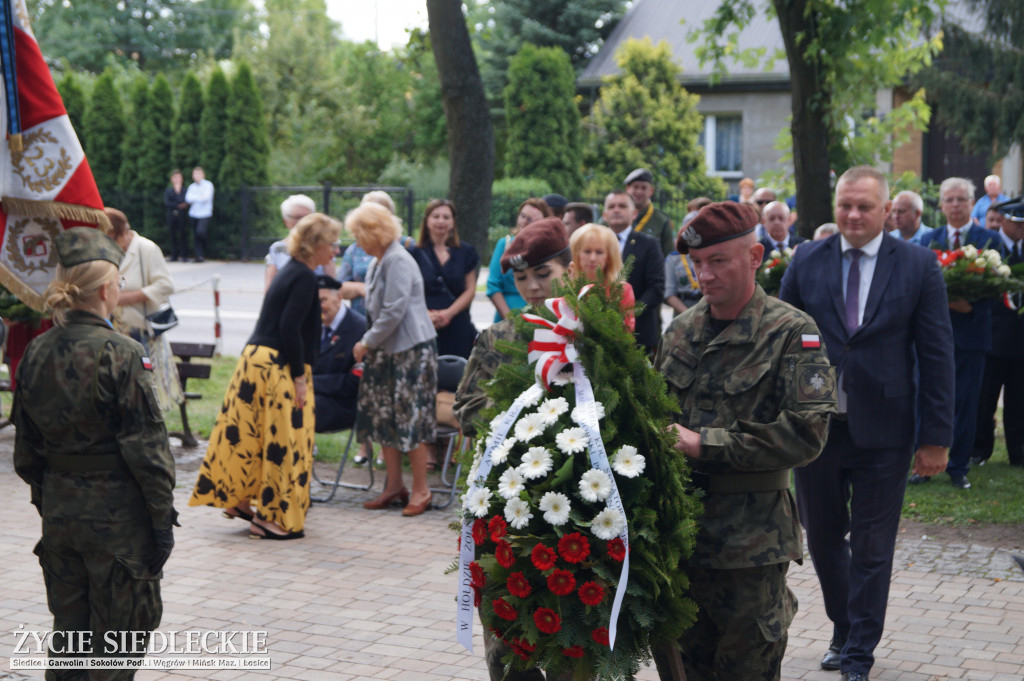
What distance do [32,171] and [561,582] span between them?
Answer: 8.30 feet

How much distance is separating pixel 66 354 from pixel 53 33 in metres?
57.0

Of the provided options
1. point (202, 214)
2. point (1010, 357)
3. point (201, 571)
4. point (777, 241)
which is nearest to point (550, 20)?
point (202, 214)

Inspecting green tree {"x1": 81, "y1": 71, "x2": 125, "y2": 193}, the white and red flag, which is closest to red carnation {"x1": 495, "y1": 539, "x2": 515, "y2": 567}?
the white and red flag

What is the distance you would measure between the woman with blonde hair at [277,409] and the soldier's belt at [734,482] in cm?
426

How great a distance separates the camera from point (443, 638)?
577cm

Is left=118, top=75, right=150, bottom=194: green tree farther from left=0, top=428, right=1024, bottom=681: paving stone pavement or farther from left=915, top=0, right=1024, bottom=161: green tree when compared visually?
left=0, top=428, right=1024, bottom=681: paving stone pavement

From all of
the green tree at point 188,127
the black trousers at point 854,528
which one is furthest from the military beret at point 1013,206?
the green tree at point 188,127

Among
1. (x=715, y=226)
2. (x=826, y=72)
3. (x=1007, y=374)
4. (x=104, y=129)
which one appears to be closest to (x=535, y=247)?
(x=715, y=226)

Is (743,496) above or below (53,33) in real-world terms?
below

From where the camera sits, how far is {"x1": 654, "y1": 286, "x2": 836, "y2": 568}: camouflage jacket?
3.58 metres

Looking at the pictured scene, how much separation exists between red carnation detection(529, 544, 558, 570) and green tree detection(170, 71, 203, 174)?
29057 millimetres

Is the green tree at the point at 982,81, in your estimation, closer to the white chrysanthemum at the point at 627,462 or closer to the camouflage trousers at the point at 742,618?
the camouflage trousers at the point at 742,618

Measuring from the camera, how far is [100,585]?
13.9 ft

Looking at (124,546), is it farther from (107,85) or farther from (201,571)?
(107,85)
